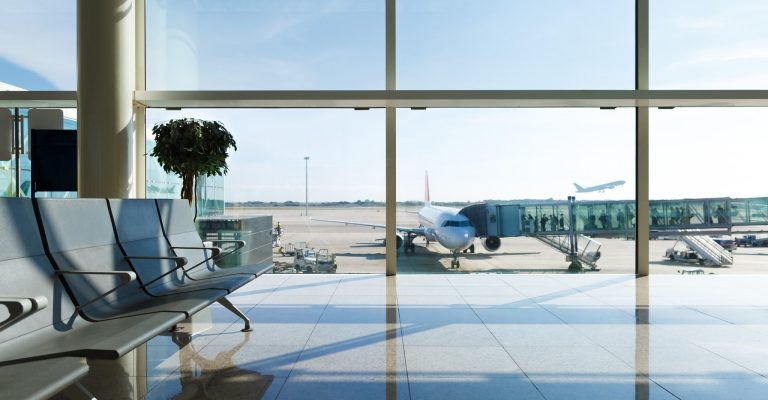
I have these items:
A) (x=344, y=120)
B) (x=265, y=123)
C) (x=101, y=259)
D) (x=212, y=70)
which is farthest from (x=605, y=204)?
(x=101, y=259)

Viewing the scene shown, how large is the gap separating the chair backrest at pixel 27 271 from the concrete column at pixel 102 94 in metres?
3.17

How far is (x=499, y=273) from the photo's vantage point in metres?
5.43

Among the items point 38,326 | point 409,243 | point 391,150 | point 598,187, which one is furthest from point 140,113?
point 598,187

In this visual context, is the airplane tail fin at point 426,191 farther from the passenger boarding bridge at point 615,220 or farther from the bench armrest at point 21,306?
the bench armrest at point 21,306

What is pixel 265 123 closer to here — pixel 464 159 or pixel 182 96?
pixel 182 96

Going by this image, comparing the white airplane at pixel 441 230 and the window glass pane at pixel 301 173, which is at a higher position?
the window glass pane at pixel 301 173

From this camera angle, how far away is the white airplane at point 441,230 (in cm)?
534

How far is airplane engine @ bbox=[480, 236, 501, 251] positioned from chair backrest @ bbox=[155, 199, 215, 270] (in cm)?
352

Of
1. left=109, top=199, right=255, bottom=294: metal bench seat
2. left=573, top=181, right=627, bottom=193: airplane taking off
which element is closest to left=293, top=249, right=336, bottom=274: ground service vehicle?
left=109, top=199, right=255, bottom=294: metal bench seat

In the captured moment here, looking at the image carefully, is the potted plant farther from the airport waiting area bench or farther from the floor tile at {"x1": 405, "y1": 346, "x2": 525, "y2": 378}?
the floor tile at {"x1": 405, "y1": 346, "x2": 525, "y2": 378}

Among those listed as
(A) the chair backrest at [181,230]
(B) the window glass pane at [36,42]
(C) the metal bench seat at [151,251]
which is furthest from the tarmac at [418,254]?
(C) the metal bench seat at [151,251]

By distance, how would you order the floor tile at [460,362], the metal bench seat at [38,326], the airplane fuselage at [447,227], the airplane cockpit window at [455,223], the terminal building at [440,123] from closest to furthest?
the metal bench seat at [38,326], the floor tile at [460,362], the terminal building at [440,123], the airplane cockpit window at [455,223], the airplane fuselage at [447,227]

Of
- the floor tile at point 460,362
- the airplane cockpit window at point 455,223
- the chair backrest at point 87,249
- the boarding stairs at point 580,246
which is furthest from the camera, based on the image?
the boarding stairs at point 580,246

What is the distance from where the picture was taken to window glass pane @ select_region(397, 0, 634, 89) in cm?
521
